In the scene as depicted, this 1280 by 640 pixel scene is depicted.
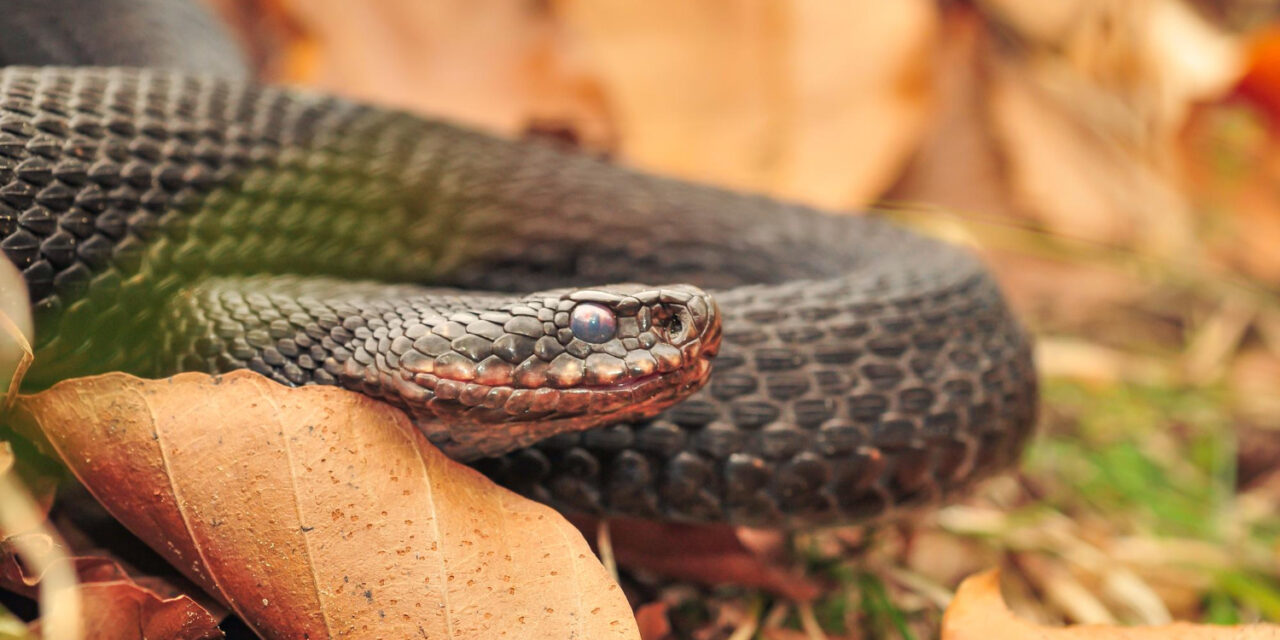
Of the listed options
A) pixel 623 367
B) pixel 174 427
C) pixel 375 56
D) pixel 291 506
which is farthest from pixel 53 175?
pixel 375 56

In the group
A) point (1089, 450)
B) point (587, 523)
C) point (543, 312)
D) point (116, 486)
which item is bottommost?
point (1089, 450)

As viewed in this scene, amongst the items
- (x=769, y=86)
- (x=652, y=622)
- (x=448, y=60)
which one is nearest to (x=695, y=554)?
(x=652, y=622)

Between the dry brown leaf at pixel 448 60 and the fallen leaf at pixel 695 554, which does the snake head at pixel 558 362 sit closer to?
the fallen leaf at pixel 695 554

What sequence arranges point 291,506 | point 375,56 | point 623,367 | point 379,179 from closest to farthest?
point 291,506
point 623,367
point 379,179
point 375,56

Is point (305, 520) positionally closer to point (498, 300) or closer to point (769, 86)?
point (498, 300)

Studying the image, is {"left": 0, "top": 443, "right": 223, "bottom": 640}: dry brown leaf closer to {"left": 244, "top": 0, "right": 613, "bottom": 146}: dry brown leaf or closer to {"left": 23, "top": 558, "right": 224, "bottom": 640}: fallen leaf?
{"left": 23, "top": 558, "right": 224, "bottom": 640}: fallen leaf

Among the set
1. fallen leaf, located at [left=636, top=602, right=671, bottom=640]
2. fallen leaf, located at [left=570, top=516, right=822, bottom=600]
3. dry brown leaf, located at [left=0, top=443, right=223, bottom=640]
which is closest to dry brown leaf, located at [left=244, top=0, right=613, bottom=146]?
fallen leaf, located at [left=570, top=516, right=822, bottom=600]

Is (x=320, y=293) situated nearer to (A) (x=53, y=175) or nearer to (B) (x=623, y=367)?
(A) (x=53, y=175)
